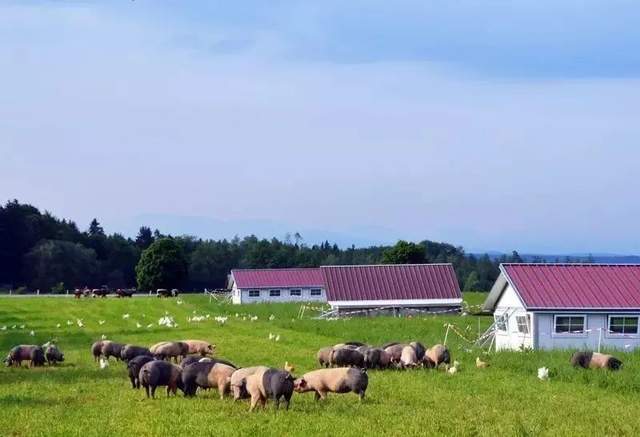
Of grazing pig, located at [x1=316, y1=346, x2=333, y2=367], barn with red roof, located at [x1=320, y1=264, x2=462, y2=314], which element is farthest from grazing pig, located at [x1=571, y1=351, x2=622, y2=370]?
barn with red roof, located at [x1=320, y1=264, x2=462, y2=314]

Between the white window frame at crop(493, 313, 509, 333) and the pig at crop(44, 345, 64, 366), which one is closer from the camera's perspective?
the pig at crop(44, 345, 64, 366)

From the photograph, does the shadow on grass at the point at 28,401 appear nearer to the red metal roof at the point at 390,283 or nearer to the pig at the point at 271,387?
the pig at the point at 271,387

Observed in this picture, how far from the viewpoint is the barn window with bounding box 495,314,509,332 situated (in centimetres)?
4600

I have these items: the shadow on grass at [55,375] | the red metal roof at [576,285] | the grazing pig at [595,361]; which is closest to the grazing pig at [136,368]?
the shadow on grass at [55,375]

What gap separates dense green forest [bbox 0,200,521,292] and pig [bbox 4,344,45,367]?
7663 centimetres

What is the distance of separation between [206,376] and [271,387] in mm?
2994

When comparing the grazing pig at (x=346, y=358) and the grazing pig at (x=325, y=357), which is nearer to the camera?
the grazing pig at (x=346, y=358)

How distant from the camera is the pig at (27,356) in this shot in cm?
3478

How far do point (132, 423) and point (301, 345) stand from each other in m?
22.4

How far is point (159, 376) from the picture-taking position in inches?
990

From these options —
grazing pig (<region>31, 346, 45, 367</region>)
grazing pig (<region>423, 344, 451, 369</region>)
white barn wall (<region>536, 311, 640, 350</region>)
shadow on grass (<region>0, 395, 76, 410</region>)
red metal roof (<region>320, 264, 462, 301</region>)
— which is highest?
red metal roof (<region>320, 264, 462, 301</region>)

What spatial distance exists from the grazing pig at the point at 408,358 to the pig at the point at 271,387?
10.2 metres

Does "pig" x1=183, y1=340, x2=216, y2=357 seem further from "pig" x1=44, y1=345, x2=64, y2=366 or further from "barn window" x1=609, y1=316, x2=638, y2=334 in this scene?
"barn window" x1=609, y1=316, x2=638, y2=334

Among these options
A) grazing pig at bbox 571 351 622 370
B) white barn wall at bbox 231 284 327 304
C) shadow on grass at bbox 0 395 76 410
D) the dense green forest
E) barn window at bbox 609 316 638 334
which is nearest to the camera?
shadow on grass at bbox 0 395 76 410
